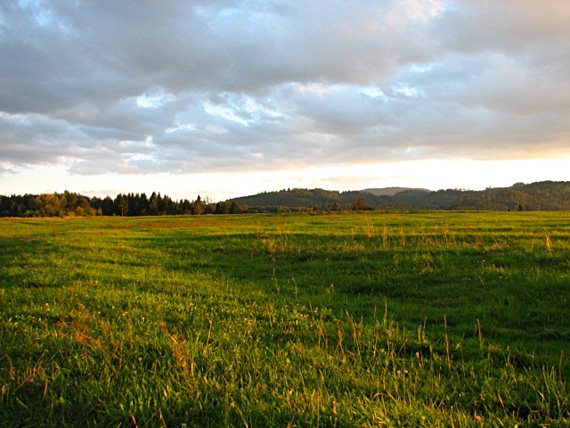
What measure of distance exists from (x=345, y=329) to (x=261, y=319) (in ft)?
5.82

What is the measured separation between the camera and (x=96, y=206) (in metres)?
153

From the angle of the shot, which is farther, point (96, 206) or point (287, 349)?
point (96, 206)

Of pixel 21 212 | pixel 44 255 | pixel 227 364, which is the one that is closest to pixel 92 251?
pixel 44 255

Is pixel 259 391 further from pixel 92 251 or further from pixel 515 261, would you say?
pixel 92 251

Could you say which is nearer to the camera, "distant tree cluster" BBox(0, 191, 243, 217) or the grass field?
the grass field

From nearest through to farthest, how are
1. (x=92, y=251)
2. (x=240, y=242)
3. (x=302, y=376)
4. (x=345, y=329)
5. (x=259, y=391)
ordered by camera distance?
1. (x=259, y=391)
2. (x=302, y=376)
3. (x=345, y=329)
4. (x=92, y=251)
5. (x=240, y=242)

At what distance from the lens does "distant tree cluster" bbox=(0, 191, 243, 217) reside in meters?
131

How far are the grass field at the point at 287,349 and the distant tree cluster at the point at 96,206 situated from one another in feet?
450

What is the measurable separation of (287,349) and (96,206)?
172 meters

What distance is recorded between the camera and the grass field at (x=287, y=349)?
367 centimetres

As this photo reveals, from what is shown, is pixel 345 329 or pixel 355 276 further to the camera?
pixel 355 276

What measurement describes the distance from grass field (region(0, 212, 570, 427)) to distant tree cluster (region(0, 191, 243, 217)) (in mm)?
137256

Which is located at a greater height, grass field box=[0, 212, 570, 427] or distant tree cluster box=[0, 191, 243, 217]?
distant tree cluster box=[0, 191, 243, 217]

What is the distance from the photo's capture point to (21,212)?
5172 inches
